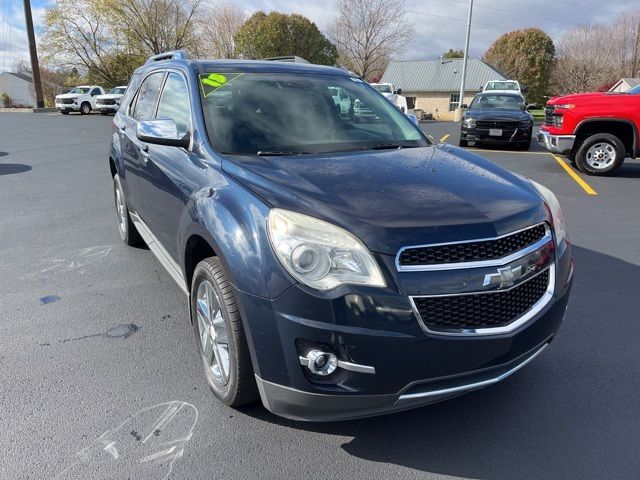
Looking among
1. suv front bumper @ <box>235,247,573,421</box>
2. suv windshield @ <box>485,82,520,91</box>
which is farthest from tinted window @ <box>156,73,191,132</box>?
suv windshield @ <box>485,82,520,91</box>

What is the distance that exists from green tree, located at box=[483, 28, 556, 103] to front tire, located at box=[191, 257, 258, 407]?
204 ft

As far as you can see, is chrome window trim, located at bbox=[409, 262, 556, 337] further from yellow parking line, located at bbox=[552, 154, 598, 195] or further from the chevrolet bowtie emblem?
yellow parking line, located at bbox=[552, 154, 598, 195]

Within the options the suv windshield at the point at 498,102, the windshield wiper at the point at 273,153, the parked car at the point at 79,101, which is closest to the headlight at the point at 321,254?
the windshield wiper at the point at 273,153

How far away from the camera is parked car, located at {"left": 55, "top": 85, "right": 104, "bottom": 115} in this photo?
3272 centimetres

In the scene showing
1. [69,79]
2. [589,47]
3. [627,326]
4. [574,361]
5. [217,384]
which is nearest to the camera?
[217,384]

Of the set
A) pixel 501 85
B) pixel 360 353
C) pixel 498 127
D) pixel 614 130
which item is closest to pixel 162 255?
pixel 360 353

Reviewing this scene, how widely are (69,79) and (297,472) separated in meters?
51.4

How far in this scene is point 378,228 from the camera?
2.16 meters

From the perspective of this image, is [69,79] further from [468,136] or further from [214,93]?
[214,93]

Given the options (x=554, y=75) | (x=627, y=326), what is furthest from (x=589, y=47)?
(x=627, y=326)

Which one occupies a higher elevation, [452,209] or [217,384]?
[452,209]

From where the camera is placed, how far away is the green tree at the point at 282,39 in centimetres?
4884

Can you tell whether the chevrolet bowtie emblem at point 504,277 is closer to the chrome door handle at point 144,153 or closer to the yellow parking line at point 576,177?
the chrome door handle at point 144,153

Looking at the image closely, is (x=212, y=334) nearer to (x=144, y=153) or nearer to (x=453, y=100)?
(x=144, y=153)
